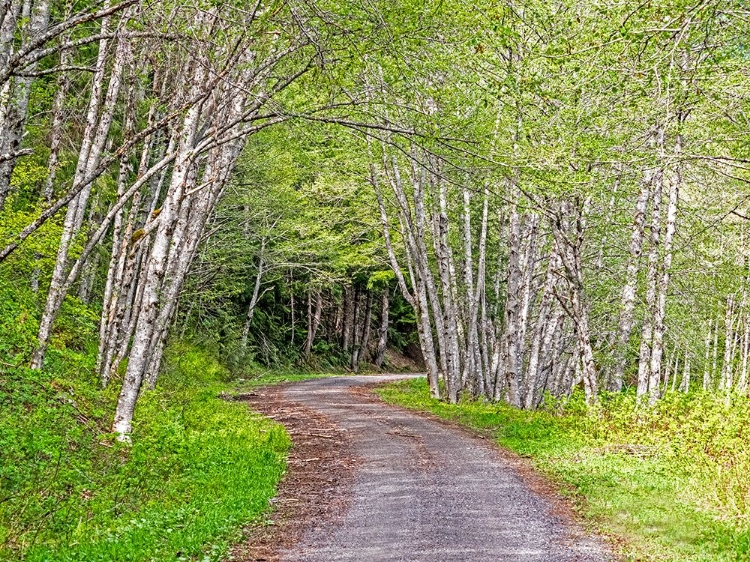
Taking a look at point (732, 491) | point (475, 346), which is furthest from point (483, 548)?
point (475, 346)

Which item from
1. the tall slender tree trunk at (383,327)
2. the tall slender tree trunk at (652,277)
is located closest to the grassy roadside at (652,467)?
the tall slender tree trunk at (652,277)

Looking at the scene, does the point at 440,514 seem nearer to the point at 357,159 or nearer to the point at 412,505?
the point at 412,505

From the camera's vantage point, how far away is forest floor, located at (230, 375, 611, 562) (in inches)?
280

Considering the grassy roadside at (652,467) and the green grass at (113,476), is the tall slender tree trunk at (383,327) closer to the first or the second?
the grassy roadside at (652,467)

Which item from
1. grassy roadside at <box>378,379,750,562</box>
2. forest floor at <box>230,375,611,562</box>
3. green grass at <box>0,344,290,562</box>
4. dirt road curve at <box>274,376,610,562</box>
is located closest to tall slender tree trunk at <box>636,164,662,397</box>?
grassy roadside at <box>378,379,750,562</box>

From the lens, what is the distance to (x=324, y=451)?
12898 millimetres

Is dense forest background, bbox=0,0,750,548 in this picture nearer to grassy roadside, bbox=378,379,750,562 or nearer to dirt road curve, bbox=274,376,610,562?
grassy roadside, bbox=378,379,750,562

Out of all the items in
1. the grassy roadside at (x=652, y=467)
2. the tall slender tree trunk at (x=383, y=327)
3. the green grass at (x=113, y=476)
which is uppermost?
the tall slender tree trunk at (x=383, y=327)

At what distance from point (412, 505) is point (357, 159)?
13694mm

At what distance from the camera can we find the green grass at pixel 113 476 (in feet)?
22.0

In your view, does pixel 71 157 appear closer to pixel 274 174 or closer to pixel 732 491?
pixel 274 174

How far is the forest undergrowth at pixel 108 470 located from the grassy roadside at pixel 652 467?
14.2 feet

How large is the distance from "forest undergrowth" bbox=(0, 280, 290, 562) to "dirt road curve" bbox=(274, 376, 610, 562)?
124 cm

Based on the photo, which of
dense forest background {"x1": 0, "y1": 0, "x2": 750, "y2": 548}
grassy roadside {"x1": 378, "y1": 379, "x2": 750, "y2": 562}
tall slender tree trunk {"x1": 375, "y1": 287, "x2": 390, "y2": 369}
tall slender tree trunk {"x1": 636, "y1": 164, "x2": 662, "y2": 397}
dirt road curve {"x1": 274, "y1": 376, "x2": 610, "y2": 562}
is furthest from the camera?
tall slender tree trunk {"x1": 375, "y1": 287, "x2": 390, "y2": 369}
